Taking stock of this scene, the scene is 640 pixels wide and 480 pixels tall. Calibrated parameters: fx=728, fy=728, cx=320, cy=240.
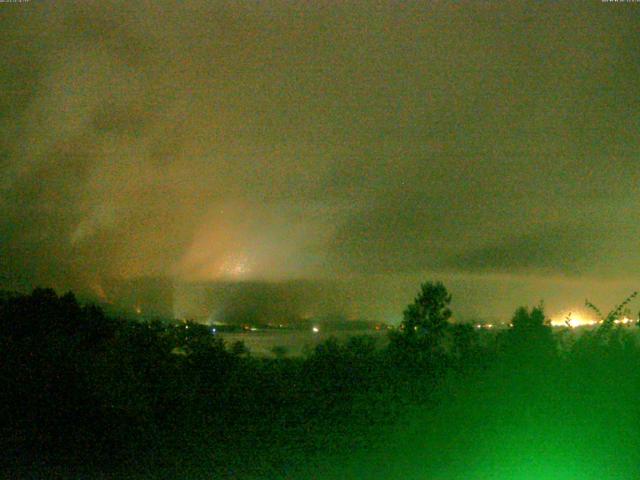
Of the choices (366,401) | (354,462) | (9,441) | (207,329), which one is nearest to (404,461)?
(354,462)

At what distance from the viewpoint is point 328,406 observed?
1090cm

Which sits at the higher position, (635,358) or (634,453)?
(635,358)

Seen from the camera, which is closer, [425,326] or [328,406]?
[328,406]

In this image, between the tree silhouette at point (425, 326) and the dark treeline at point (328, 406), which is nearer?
the dark treeline at point (328, 406)

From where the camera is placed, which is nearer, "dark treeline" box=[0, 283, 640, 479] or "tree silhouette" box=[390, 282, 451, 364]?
"dark treeline" box=[0, 283, 640, 479]

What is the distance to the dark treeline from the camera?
8961 millimetres

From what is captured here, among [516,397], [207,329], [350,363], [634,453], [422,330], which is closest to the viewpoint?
[634,453]

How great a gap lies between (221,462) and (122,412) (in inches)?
75.6

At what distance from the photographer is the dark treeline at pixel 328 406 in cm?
896

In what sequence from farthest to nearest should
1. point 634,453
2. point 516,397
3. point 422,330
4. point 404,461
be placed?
point 422,330, point 516,397, point 404,461, point 634,453

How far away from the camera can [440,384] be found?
35.2 ft

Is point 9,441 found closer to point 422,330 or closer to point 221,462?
point 221,462

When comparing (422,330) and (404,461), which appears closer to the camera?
(404,461)

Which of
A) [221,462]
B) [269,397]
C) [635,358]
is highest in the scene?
[635,358]
